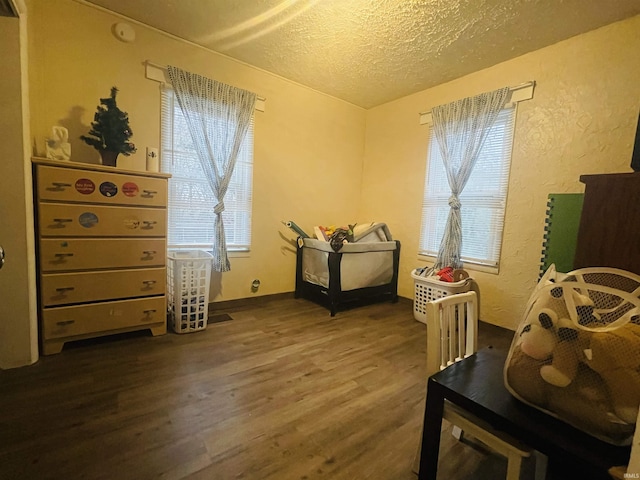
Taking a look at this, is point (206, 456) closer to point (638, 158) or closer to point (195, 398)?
point (195, 398)

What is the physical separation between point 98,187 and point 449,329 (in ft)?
7.46

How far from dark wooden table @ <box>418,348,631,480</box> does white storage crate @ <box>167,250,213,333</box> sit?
1961 millimetres

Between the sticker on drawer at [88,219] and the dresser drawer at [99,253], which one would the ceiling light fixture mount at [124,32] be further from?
the dresser drawer at [99,253]

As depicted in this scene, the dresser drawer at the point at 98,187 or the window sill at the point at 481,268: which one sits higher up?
the dresser drawer at the point at 98,187

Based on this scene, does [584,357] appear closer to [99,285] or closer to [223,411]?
[223,411]

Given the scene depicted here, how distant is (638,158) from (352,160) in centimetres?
269

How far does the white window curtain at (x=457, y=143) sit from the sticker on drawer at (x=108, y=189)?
2.81 meters

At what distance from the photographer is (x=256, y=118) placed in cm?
295

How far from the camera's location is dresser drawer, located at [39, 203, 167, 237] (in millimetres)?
1816

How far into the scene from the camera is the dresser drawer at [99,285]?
1.84 metres

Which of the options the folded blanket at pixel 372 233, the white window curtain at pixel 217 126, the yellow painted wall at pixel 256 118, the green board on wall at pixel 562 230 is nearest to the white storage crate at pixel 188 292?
the white window curtain at pixel 217 126

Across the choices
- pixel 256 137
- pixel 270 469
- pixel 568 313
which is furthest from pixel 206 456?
pixel 256 137

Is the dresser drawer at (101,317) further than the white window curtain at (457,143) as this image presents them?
No

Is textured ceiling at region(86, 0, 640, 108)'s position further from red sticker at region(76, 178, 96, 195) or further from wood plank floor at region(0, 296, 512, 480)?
wood plank floor at region(0, 296, 512, 480)
